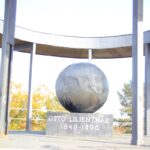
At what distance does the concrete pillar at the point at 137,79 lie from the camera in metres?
12.9

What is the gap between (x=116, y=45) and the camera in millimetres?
25062

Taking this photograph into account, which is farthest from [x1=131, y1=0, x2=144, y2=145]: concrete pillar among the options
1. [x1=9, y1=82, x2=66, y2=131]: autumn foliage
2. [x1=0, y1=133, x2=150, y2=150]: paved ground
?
[x1=9, y1=82, x2=66, y2=131]: autumn foliage

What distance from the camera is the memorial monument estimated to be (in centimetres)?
1574

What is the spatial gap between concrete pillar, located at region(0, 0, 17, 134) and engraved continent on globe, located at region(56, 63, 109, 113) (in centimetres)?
229

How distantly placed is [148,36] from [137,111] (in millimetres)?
10704

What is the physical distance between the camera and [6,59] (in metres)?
15.7

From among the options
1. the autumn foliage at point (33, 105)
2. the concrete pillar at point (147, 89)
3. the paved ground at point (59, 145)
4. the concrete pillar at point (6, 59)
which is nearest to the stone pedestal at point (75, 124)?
the concrete pillar at point (6, 59)

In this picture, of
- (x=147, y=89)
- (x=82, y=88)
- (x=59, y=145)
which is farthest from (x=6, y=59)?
(x=147, y=89)

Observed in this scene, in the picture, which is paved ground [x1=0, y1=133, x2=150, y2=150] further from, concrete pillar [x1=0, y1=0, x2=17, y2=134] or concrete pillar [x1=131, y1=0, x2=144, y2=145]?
concrete pillar [x1=0, y1=0, x2=17, y2=134]

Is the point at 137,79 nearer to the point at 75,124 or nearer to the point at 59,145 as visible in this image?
the point at 59,145

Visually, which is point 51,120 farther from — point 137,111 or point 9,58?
point 137,111

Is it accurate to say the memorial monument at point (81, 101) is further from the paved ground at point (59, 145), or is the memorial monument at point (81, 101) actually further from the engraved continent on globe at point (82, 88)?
the paved ground at point (59, 145)

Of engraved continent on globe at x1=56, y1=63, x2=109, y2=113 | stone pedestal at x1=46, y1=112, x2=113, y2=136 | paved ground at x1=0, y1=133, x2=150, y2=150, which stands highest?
engraved continent on globe at x1=56, y1=63, x2=109, y2=113

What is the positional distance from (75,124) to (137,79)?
173 inches
